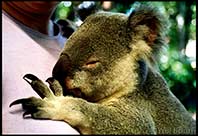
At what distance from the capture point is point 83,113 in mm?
1227

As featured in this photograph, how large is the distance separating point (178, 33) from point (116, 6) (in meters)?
1.38

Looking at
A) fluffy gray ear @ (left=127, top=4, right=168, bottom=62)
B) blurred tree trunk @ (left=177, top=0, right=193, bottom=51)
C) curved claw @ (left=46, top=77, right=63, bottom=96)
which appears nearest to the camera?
curved claw @ (left=46, top=77, right=63, bottom=96)

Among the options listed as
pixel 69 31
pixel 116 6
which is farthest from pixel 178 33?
pixel 69 31

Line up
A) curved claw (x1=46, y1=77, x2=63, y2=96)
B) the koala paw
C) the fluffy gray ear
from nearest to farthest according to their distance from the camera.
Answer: the koala paw
curved claw (x1=46, y1=77, x2=63, y2=96)
the fluffy gray ear

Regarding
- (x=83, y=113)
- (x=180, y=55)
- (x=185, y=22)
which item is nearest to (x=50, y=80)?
(x=83, y=113)

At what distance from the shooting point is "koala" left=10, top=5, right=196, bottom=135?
4.05ft

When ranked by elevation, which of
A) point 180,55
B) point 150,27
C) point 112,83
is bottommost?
point 180,55

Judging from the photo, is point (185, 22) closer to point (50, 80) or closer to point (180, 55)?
point (180, 55)

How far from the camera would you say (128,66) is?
1461mm

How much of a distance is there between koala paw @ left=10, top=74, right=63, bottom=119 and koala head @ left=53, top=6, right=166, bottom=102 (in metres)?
0.03

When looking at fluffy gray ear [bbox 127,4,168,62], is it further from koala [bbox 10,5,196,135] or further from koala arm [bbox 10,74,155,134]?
koala arm [bbox 10,74,155,134]

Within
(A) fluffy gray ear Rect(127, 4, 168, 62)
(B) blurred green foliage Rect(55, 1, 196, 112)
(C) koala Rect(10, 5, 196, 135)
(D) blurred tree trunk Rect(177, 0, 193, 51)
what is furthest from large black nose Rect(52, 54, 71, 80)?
(D) blurred tree trunk Rect(177, 0, 193, 51)

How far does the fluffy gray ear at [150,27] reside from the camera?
1.47 metres

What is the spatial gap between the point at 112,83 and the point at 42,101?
282 millimetres
